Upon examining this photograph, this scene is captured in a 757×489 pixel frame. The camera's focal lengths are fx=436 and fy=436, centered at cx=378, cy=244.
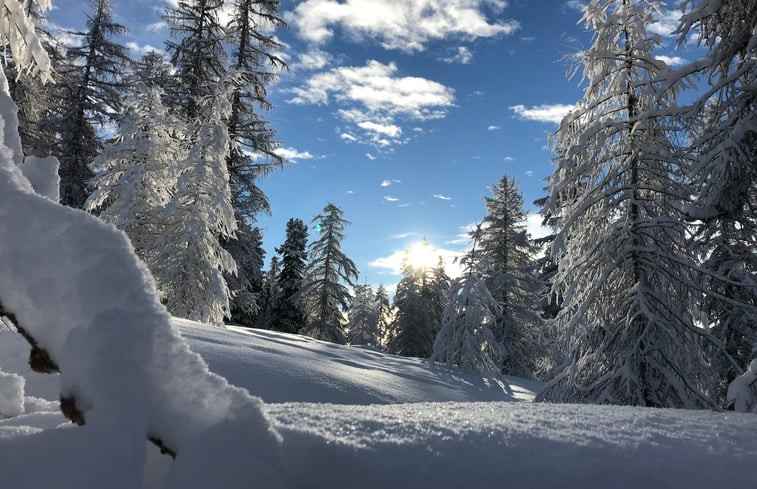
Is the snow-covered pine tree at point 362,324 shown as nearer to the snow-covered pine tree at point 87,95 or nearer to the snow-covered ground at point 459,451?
the snow-covered pine tree at point 87,95

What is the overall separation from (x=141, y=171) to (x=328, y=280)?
16827mm

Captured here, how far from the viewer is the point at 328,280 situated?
96.3 feet

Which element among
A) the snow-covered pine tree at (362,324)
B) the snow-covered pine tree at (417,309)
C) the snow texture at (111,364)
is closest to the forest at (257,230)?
the snow texture at (111,364)

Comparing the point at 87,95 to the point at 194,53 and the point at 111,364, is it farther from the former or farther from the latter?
the point at 111,364

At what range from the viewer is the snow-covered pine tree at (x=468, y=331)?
13336 millimetres

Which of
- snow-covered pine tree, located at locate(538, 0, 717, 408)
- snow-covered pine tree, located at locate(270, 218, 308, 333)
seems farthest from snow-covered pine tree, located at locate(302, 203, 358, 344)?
snow-covered pine tree, located at locate(538, 0, 717, 408)

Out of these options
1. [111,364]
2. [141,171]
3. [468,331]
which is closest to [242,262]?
[141,171]

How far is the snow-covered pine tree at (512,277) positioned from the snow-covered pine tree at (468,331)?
369 centimetres

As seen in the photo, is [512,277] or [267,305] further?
[267,305]

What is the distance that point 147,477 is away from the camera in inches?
45.3

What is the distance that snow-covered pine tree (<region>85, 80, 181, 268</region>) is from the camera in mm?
13477

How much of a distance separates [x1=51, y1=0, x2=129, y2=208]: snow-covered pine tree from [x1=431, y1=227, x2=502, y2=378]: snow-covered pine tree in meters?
17.0

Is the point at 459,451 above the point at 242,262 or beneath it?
beneath

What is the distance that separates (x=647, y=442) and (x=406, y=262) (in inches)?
1311
